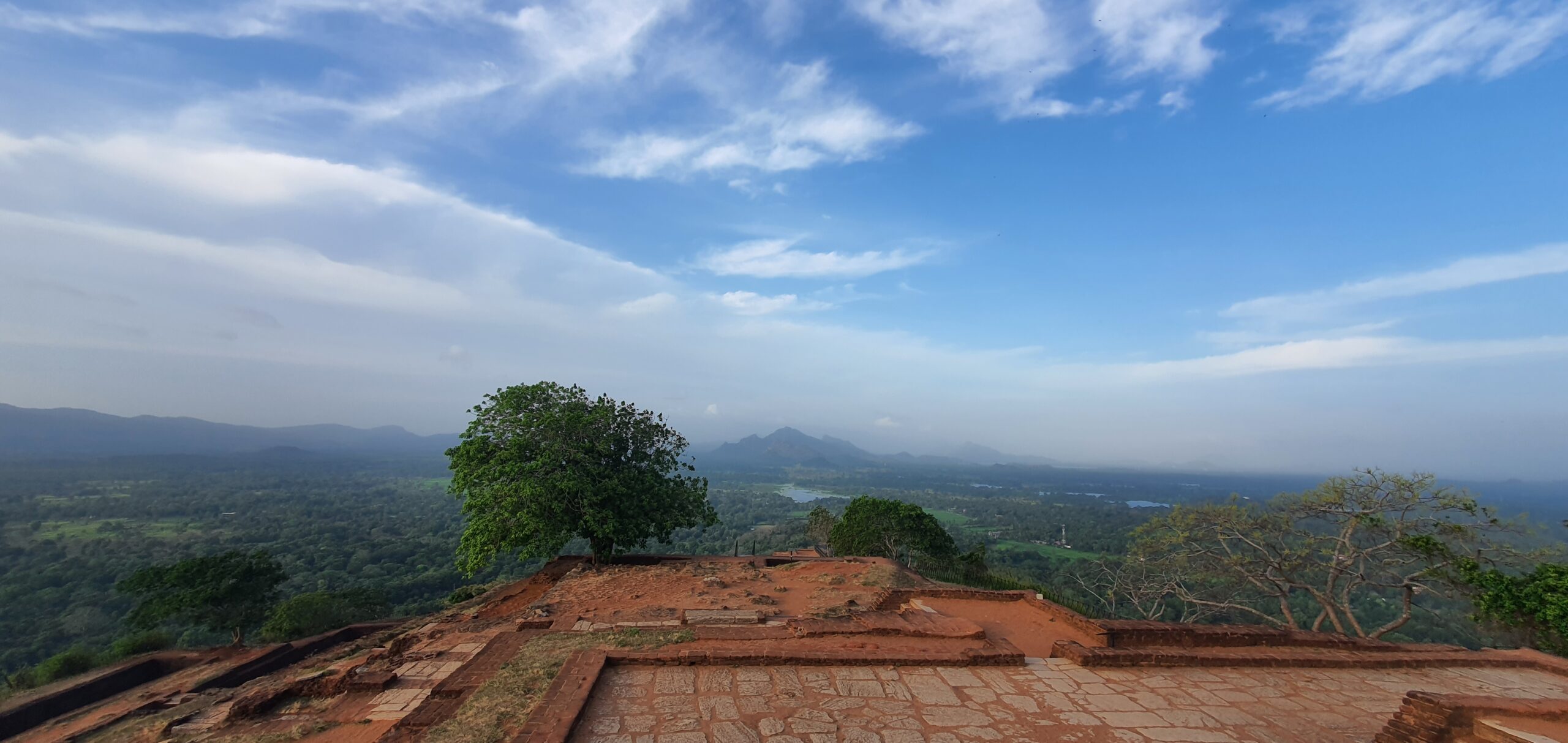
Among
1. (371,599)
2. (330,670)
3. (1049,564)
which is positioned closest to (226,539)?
(371,599)

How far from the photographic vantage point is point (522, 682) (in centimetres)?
553

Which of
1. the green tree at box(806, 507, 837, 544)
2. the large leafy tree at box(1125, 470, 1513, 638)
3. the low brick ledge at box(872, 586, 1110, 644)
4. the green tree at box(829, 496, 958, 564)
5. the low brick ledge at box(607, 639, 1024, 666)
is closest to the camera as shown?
the low brick ledge at box(607, 639, 1024, 666)

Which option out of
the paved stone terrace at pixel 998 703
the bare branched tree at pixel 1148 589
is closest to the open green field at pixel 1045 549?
the bare branched tree at pixel 1148 589

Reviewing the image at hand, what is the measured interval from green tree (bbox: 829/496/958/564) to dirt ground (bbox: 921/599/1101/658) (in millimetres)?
10768

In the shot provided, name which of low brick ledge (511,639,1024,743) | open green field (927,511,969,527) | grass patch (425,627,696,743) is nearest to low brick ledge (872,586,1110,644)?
low brick ledge (511,639,1024,743)

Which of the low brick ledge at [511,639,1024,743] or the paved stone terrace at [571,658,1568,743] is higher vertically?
the low brick ledge at [511,639,1024,743]

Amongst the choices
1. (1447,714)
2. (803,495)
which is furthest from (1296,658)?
(803,495)

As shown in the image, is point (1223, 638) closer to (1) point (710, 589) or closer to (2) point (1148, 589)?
(1) point (710, 589)

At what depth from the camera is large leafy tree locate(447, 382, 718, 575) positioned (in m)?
13.0

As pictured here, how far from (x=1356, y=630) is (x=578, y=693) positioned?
17.4 m

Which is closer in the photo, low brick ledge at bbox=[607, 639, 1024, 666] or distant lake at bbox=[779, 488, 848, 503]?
low brick ledge at bbox=[607, 639, 1024, 666]

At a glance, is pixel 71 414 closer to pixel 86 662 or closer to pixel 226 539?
pixel 226 539

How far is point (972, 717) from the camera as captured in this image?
16.8 ft

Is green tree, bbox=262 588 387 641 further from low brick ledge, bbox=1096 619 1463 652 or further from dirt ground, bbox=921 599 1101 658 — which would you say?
low brick ledge, bbox=1096 619 1463 652
